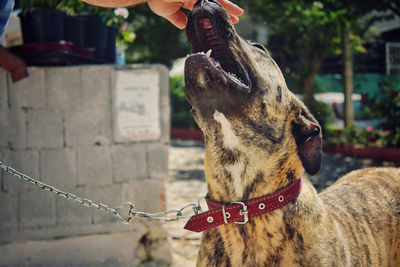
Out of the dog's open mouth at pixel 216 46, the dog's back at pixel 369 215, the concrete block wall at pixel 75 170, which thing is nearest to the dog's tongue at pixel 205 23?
the dog's open mouth at pixel 216 46

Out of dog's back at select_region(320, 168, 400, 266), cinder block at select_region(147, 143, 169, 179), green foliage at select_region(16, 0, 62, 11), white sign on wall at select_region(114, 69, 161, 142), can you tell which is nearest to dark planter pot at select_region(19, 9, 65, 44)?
green foliage at select_region(16, 0, 62, 11)

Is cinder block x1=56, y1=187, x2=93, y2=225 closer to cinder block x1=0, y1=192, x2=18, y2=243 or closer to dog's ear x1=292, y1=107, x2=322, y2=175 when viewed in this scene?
cinder block x1=0, y1=192, x2=18, y2=243

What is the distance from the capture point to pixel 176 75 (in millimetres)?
16031

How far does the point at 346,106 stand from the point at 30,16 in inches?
347

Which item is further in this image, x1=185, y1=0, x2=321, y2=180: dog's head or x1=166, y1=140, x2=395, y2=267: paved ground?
x1=166, y1=140, x2=395, y2=267: paved ground

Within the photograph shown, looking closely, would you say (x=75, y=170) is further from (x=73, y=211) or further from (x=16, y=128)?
(x=16, y=128)

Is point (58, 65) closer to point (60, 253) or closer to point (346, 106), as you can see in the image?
point (60, 253)

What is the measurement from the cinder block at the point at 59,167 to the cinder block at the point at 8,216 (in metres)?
0.35

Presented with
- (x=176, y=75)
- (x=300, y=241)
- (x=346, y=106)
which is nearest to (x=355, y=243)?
(x=300, y=241)

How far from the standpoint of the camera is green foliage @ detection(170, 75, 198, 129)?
13.9 m

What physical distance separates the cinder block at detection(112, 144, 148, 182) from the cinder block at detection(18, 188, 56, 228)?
0.67m

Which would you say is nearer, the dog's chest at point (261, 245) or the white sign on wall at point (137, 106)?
the dog's chest at point (261, 245)

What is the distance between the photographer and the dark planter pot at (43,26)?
4074 mm

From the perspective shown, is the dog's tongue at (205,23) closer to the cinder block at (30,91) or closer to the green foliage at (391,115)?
the cinder block at (30,91)
